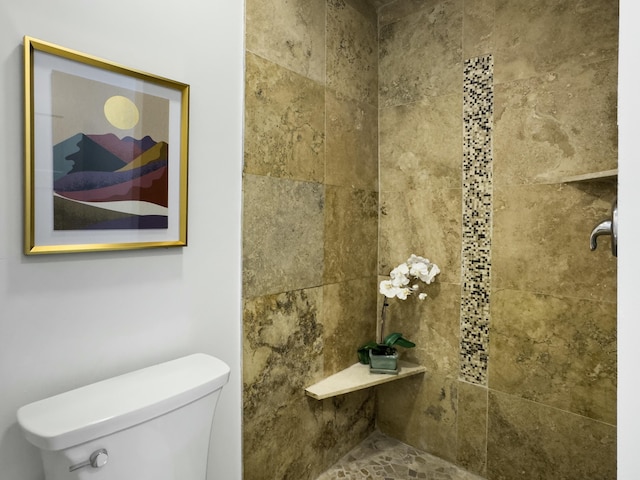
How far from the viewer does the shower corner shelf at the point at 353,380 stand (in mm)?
1546

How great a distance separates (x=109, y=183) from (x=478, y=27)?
161cm

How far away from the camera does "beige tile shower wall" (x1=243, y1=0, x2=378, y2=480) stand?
1.35 m

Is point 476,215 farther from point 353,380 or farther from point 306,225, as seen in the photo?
point 353,380

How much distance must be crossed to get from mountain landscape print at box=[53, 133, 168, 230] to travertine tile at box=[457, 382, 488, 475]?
1.48 metres

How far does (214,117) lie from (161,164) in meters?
0.26

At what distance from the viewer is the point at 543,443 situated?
1.50 metres

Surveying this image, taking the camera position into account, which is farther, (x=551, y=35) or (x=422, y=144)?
(x=422, y=144)

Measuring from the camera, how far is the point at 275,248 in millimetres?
1423

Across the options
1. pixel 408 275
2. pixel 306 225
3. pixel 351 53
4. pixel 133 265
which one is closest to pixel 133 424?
pixel 133 265
